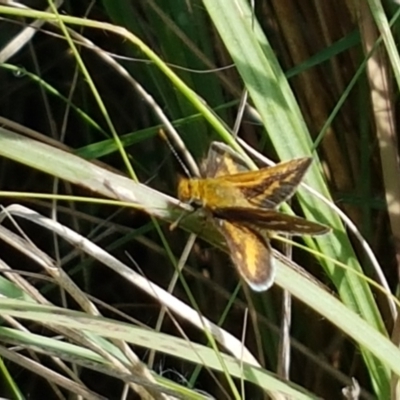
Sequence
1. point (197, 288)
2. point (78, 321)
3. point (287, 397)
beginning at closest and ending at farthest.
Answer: point (78, 321) → point (287, 397) → point (197, 288)

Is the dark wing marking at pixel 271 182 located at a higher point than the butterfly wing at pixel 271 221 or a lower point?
higher

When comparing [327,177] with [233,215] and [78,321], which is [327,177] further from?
[78,321]

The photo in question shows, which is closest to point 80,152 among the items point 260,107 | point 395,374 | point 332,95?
point 260,107

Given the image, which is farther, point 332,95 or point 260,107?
point 332,95

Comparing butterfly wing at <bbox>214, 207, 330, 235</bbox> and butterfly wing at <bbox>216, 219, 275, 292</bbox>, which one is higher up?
butterfly wing at <bbox>214, 207, 330, 235</bbox>

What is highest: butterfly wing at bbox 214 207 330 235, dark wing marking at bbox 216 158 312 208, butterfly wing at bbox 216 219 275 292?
dark wing marking at bbox 216 158 312 208
